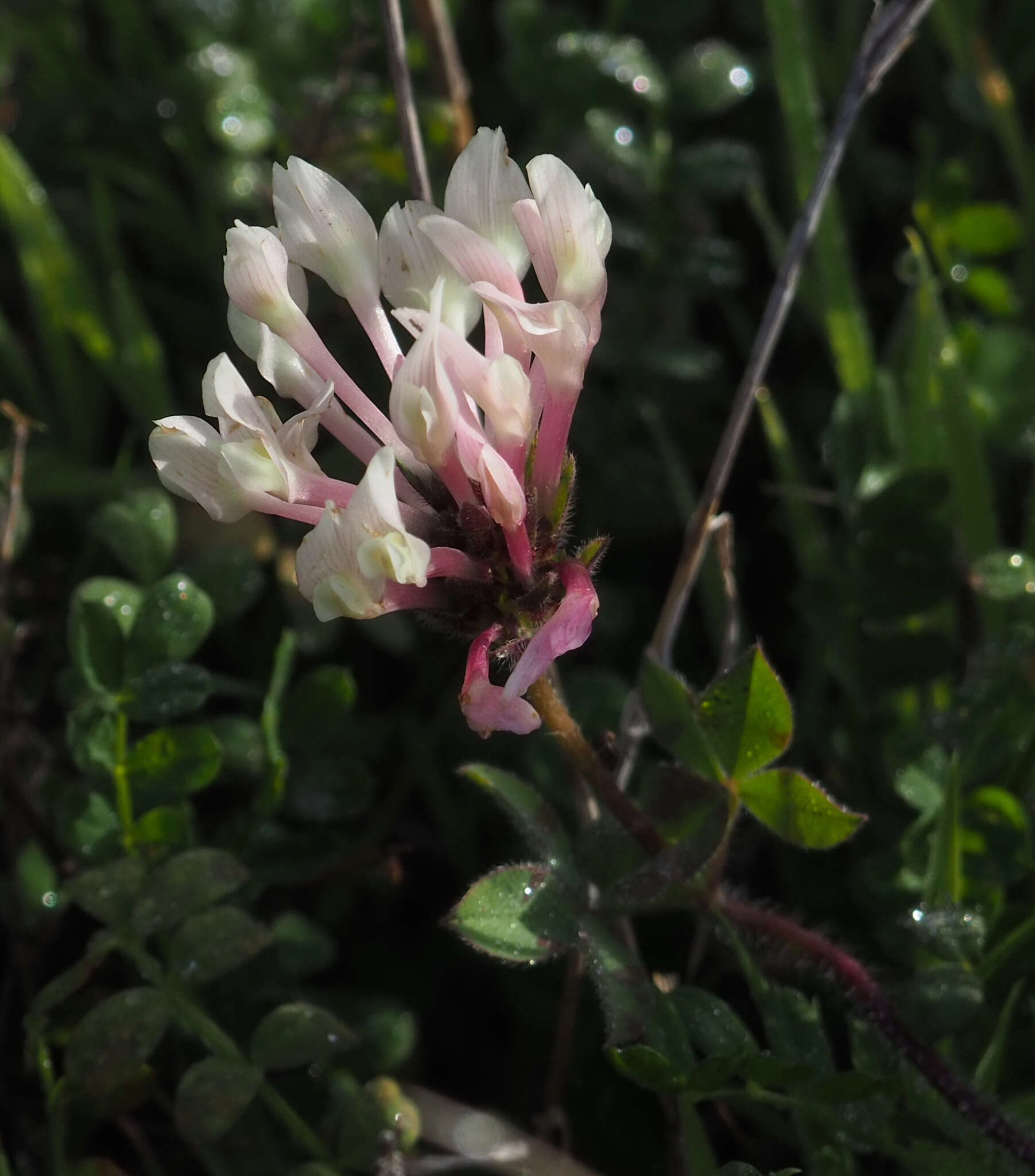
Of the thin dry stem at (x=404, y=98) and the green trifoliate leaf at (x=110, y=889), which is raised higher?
the thin dry stem at (x=404, y=98)

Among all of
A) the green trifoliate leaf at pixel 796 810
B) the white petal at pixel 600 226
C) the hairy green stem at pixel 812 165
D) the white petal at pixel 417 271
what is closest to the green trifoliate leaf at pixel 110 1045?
the green trifoliate leaf at pixel 796 810

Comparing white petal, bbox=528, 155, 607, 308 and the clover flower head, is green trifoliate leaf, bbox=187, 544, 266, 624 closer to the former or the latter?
the clover flower head

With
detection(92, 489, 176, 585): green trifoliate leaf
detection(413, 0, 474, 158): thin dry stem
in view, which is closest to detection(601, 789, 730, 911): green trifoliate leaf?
detection(92, 489, 176, 585): green trifoliate leaf

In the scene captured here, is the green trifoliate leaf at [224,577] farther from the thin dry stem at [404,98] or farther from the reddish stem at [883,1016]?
the reddish stem at [883,1016]

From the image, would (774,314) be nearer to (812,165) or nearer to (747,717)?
(812,165)

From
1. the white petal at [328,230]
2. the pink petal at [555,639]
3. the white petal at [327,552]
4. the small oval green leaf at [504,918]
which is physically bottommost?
the small oval green leaf at [504,918]

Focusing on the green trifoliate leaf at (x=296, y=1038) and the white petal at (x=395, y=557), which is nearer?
the white petal at (x=395, y=557)

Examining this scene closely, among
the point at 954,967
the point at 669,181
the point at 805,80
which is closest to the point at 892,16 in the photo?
the point at 805,80

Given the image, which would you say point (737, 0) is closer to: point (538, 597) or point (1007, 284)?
point (1007, 284)
